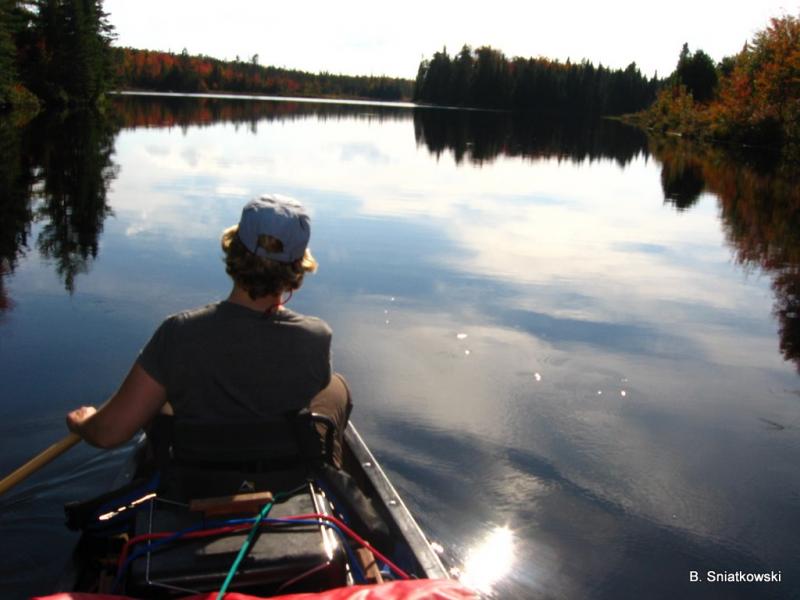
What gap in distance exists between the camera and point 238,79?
15162 cm

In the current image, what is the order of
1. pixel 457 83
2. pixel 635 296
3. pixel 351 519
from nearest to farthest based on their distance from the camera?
pixel 351 519
pixel 635 296
pixel 457 83

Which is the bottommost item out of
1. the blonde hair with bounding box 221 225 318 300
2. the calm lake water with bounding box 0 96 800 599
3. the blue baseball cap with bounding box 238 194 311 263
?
the calm lake water with bounding box 0 96 800 599

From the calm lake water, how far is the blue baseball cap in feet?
7.80

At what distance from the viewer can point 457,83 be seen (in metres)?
126

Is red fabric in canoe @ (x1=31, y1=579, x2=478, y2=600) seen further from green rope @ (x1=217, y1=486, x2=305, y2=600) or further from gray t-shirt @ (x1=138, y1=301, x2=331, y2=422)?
gray t-shirt @ (x1=138, y1=301, x2=331, y2=422)

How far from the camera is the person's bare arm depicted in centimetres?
266

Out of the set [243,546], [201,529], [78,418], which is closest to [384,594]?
[243,546]

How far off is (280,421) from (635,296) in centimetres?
858

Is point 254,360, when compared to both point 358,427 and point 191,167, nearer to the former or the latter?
point 358,427

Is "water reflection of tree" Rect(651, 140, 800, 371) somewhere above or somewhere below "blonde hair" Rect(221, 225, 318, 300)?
below

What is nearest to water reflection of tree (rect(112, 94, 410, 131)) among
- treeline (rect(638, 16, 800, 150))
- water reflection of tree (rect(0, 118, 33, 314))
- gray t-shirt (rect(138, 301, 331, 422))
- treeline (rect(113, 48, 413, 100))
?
water reflection of tree (rect(0, 118, 33, 314))

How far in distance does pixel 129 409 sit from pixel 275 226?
813mm

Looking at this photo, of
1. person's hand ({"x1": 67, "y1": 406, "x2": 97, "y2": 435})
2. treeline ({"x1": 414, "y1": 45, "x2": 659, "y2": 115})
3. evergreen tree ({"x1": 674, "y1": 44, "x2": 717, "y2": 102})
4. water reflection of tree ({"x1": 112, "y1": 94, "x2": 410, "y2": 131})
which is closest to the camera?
person's hand ({"x1": 67, "y1": 406, "x2": 97, "y2": 435})

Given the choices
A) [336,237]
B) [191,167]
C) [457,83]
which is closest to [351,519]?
[336,237]
